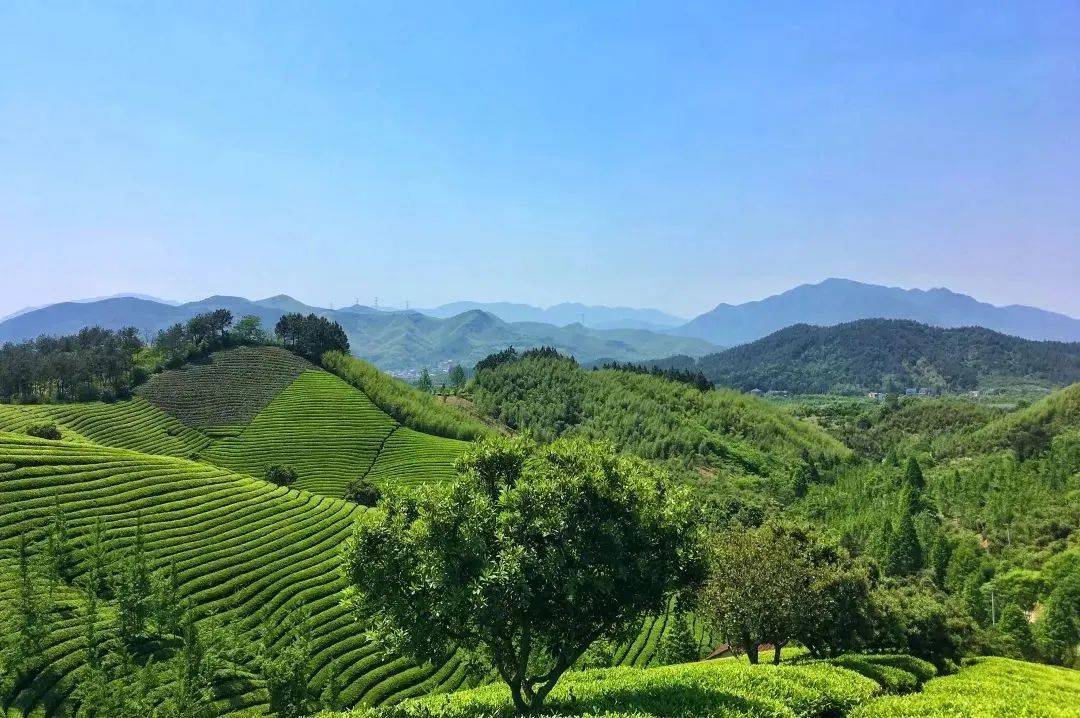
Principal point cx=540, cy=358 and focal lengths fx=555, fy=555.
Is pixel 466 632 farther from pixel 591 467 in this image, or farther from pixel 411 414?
pixel 411 414

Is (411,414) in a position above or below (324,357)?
below

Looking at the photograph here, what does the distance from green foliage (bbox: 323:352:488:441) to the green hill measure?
2014 cm

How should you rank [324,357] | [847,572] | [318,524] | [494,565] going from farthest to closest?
[324,357]
[318,524]
[847,572]
[494,565]

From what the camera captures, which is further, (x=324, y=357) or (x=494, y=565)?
(x=324, y=357)

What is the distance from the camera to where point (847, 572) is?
1121 inches

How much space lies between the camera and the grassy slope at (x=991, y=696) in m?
14.4

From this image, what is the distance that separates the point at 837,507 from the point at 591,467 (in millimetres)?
106599

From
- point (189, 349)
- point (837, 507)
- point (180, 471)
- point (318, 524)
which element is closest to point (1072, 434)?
point (837, 507)

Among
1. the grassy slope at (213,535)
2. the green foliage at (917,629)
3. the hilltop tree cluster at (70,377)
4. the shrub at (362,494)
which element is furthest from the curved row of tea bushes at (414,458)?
the green foliage at (917,629)

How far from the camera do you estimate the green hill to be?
454 ft

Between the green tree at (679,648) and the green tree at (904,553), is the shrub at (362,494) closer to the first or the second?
the green tree at (679,648)

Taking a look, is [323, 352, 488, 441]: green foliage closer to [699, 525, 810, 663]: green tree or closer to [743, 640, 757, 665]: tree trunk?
[699, 525, 810, 663]: green tree

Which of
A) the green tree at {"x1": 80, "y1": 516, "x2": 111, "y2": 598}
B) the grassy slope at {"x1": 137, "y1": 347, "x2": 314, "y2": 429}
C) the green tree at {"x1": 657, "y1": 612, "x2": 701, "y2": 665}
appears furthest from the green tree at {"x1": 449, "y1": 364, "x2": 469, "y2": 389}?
the green tree at {"x1": 657, "y1": 612, "x2": 701, "y2": 665}

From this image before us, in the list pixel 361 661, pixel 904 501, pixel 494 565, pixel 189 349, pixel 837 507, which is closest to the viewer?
pixel 494 565
